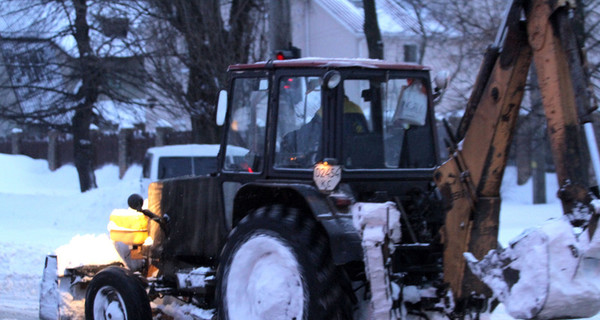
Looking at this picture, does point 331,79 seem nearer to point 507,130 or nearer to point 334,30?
point 507,130

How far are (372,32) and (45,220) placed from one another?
30.1 ft

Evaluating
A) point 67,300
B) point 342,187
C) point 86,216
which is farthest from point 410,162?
point 86,216

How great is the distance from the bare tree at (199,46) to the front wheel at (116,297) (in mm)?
9122

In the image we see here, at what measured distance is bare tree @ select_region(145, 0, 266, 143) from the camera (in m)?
15.3

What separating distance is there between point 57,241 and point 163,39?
5111 millimetres

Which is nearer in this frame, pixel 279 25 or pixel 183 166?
pixel 279 25

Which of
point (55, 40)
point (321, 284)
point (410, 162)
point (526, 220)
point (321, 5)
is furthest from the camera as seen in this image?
point (321, 5)

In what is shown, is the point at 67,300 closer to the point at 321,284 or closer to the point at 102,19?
the point at 321,284

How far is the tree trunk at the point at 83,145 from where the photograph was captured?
20.9 m

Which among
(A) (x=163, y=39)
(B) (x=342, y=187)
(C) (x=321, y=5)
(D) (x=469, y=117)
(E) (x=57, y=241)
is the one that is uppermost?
(C) (x=321, y=5)

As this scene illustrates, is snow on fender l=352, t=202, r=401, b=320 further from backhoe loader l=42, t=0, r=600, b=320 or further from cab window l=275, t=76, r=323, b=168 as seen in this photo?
cab window l=275, t=76, r=323, b=168

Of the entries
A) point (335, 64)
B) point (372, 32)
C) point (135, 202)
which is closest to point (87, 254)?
point (135, 202)

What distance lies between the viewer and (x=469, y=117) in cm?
448

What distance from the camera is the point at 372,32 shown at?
13398mm
